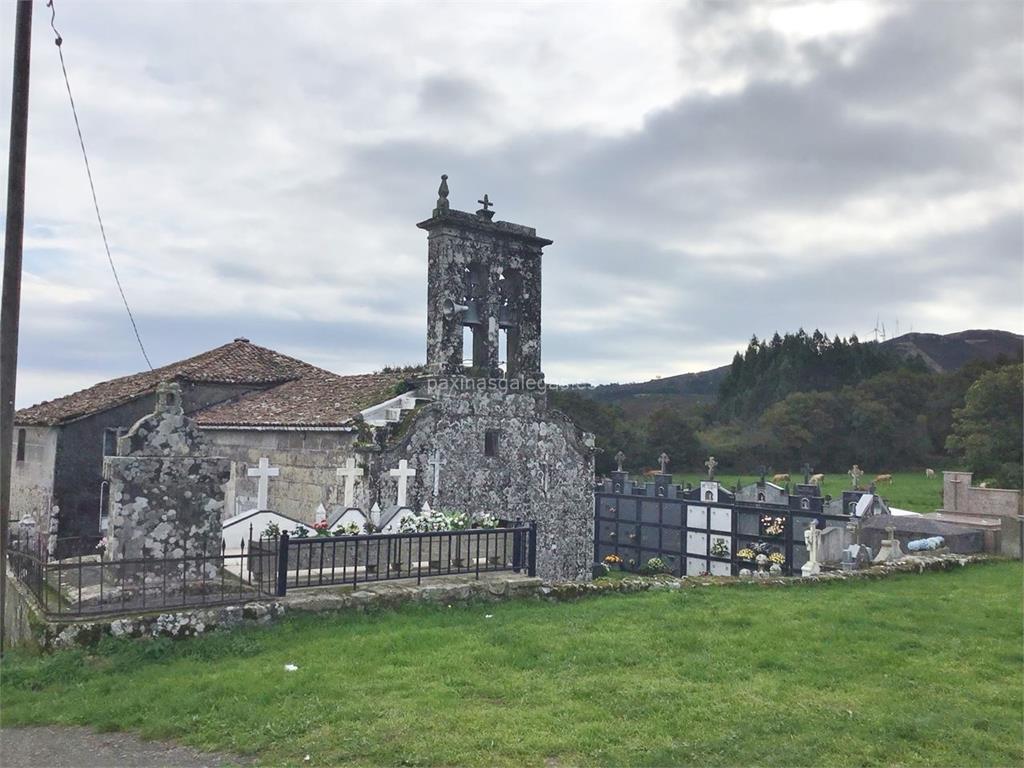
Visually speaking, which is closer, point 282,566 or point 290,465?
point 282,566

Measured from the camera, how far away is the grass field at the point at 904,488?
36.0 metres

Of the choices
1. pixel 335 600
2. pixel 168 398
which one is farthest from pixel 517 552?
pixel 168 398

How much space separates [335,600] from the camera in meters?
8.39

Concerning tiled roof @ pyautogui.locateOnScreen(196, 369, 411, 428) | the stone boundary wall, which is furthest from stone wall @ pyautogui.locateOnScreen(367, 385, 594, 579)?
the stone boundary wall

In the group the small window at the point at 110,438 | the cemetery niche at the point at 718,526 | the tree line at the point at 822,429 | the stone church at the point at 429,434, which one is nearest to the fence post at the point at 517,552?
the stone church at the point at 429,434

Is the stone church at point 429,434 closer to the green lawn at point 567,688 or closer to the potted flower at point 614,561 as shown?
the green lawn at point 567,688

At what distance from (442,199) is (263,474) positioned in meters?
6.41

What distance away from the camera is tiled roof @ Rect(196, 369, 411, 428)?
581 inches

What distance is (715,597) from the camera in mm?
10164

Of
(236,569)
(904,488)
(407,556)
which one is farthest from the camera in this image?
(904,488)

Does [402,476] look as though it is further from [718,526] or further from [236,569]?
[718,526]

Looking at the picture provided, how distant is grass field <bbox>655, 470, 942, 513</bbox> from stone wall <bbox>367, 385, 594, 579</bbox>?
13879 millimetres

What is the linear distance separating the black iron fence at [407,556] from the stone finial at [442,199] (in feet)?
21.6

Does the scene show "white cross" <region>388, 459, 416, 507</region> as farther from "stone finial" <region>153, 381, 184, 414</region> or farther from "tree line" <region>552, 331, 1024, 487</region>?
"tree line" <region>552, 331, 1024, 487</region>
